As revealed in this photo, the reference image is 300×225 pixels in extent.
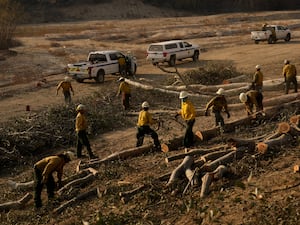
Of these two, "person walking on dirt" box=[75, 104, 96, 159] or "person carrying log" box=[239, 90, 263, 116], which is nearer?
"person walking on dirt" box=[75, 104, 96, 159]

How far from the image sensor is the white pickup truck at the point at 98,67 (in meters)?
25.1

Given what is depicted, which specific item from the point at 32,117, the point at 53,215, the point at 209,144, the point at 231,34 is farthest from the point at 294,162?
the point at 231,34

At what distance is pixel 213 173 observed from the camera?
34.7 ft

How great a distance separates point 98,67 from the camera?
83.1ft

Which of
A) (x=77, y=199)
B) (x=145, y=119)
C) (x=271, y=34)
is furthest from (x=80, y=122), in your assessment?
(x=271, y=34)

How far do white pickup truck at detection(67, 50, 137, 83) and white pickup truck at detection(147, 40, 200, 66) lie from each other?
130 inches

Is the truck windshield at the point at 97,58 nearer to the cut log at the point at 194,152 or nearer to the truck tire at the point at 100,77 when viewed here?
the truck tire at the point at 100,77

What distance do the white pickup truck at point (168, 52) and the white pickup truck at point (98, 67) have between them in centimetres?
331

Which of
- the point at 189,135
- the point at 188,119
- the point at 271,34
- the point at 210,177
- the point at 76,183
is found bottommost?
the point at 76,183

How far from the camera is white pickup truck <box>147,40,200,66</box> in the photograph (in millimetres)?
29969

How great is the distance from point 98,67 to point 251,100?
12.1m

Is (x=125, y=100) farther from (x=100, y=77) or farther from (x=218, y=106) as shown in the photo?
(x=100, y=77)

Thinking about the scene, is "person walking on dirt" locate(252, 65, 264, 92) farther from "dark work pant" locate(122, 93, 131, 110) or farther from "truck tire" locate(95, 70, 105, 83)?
"truck tire" locate(95, 70, 105, 83)

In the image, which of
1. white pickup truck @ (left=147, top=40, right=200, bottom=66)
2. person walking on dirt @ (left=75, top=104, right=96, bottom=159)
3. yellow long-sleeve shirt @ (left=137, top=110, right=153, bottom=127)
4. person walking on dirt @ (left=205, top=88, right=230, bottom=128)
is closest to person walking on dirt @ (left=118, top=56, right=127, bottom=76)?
white pickup truck @ (left=147, top=40, right=200, bottom=66)
